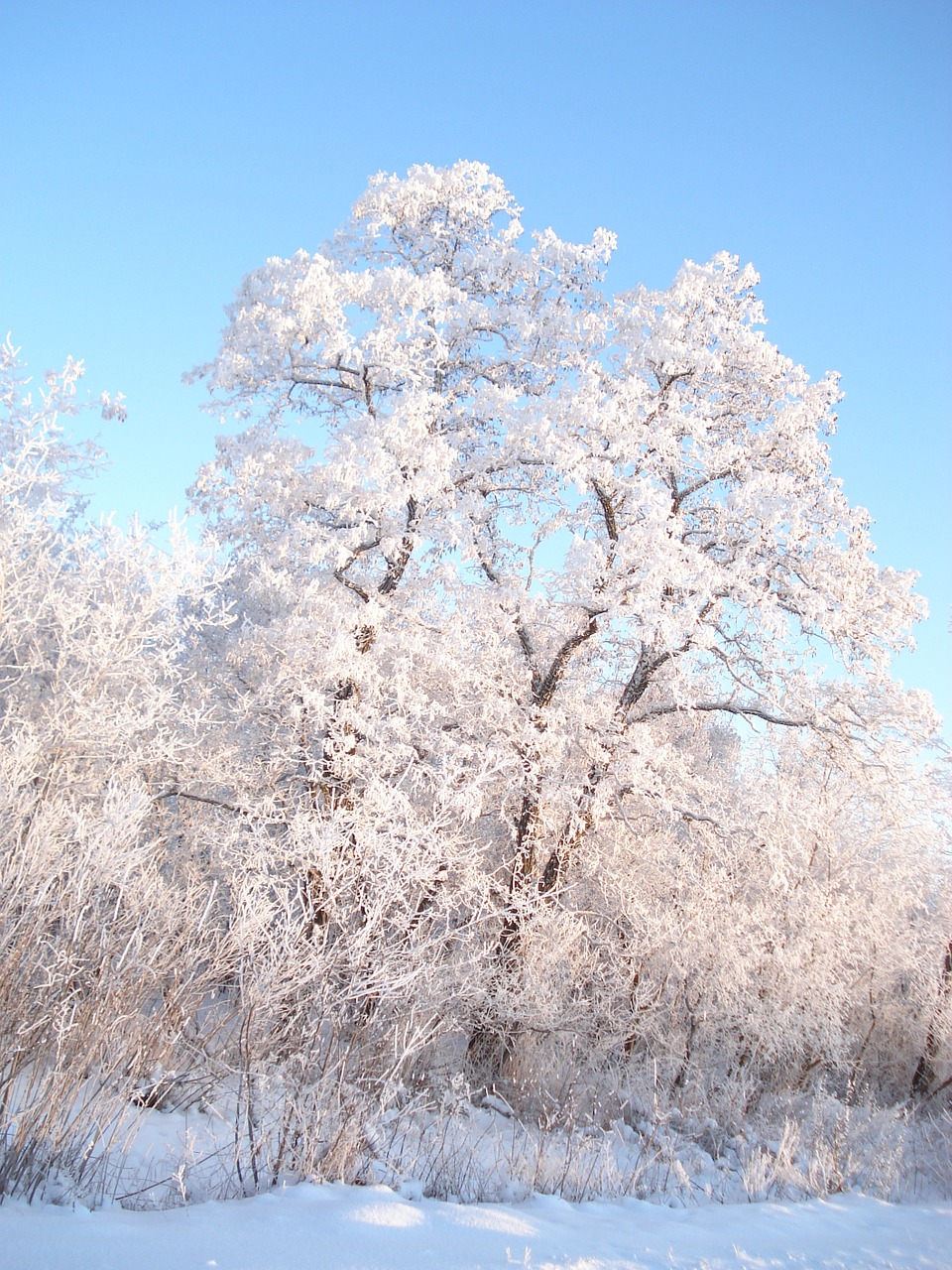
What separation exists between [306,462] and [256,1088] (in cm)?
809

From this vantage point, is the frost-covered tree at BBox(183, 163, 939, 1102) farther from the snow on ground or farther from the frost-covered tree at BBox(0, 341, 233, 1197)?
the snow on ground

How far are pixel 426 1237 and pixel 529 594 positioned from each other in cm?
844

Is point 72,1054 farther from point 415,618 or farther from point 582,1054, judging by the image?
point 582,1054

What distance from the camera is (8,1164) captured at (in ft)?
12.8

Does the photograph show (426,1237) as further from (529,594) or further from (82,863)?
(529,594)

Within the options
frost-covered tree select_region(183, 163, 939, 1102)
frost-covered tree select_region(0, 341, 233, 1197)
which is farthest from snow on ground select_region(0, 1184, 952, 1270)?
frost-covered tree select_region(183, 163, 939, 1102)

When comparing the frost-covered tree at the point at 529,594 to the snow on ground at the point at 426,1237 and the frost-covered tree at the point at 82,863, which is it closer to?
the frost-covered tree at the point at 82,863

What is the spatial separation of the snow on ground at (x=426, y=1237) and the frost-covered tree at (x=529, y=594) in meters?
4.45

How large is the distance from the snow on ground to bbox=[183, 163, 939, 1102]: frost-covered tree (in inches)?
175

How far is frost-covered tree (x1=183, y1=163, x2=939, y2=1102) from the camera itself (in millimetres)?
10391

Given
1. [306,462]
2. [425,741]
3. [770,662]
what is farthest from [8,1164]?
[770,662]

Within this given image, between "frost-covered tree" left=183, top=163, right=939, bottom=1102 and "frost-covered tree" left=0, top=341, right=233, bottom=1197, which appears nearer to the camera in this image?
"frost-covered tree" left=0, top=341, right=233, bottom=1197

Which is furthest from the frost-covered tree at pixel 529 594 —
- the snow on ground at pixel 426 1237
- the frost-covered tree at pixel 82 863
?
the snow on ground at pixel 426 1237

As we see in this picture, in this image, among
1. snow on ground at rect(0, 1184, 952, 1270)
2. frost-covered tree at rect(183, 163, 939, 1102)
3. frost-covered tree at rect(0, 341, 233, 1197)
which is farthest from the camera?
frost-covered tree at rect(183, 163, 939, 1102)
